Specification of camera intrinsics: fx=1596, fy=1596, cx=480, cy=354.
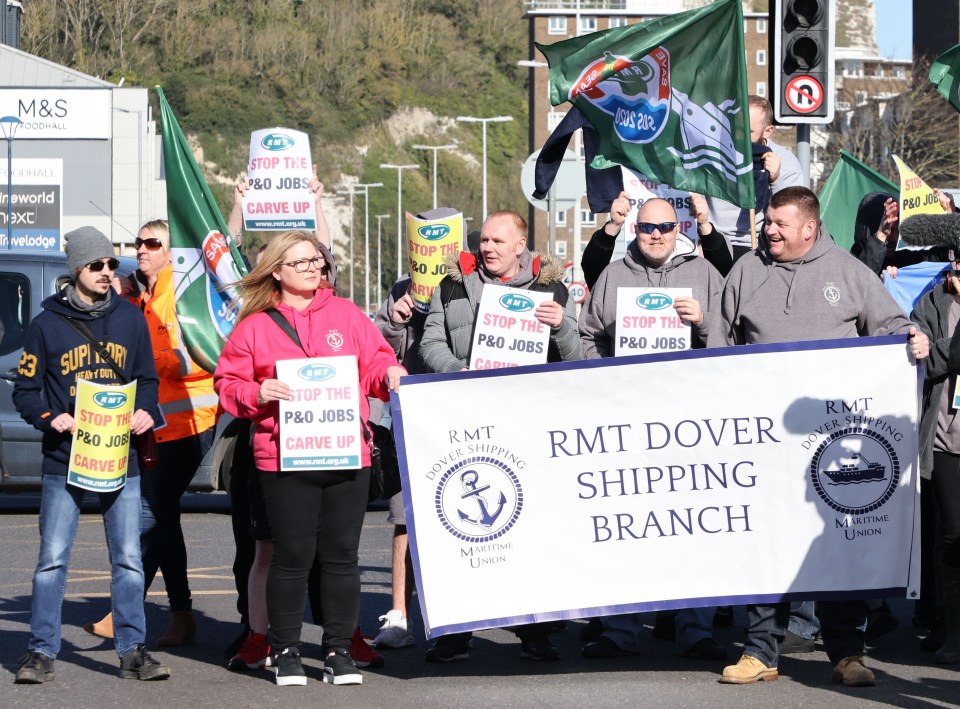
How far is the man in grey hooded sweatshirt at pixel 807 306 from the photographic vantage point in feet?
23.2

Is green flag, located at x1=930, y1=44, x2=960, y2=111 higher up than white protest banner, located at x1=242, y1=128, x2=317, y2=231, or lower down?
higher up

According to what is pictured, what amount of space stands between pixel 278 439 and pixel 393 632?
156cm

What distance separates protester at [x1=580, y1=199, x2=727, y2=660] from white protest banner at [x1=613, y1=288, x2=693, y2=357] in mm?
62

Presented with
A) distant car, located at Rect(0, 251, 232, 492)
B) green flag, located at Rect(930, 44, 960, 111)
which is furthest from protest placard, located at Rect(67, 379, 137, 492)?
green flag, located at Rect(930, 44, 960, 111)

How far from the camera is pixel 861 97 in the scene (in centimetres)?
6869

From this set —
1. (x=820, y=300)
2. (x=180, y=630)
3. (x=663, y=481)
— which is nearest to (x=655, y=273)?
(x=820, y=300)

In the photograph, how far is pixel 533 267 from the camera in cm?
775

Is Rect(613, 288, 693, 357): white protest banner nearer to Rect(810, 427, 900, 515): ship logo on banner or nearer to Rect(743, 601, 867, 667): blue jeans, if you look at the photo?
Rect(810, 427, 900, 515): ship logo on banner

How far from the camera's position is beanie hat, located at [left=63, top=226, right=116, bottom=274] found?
279 inches

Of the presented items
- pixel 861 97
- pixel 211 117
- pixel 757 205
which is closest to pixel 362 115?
pixel 211 117

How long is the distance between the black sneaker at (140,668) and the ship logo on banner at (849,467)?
3.04m

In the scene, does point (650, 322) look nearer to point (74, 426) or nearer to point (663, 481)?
point (663, 481)

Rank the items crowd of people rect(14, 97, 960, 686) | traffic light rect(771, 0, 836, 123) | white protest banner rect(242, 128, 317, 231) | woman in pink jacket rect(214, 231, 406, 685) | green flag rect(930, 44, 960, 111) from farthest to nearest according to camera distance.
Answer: traffic light rect(771, 0, 836, 123), green flag rect(930, 44, 960, 111), white protest banner rect(242, 128, 317, 231), crowd of people rect(14, 97, 960, 686), woman in pink jacket rect(214, 231, 406, 685)

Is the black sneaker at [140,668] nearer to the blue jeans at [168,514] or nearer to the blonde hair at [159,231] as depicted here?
the blue jeans at [168,514]
